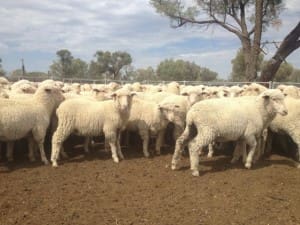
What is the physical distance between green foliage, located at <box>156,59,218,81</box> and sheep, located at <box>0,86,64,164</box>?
2052 inches

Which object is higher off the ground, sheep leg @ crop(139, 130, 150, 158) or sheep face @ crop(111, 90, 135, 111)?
sheep face @ crop(111, 90, 135, 111)

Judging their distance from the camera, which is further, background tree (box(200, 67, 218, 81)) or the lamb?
background tree (box(200, 67, 218, 81))

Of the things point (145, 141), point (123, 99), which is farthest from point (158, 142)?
point (123, 99)

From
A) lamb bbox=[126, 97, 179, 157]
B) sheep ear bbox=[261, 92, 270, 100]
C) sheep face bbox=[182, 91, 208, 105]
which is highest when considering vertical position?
→ sheep ear bbox=[261, 92, 270, 100]

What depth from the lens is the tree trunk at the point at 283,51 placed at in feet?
62.6

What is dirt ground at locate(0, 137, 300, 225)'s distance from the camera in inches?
202

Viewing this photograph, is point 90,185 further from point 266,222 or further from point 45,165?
point 266,222

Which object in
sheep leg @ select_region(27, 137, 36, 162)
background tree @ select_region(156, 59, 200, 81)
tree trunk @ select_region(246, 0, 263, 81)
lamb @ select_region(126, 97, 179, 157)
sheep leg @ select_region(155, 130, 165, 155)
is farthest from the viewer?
background tree @ select_region(156, 59, 200, 81)

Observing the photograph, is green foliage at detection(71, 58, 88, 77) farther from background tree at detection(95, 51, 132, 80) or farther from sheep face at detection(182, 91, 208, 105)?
sheep face at detection(182, 91, 208, 105)

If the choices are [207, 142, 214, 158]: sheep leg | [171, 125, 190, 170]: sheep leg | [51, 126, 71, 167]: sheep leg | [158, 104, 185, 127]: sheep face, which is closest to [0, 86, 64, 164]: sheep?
[51, 126, 71, 167]: sheep leg

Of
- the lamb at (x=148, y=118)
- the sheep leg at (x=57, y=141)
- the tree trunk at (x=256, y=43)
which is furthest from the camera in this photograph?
the tree trunk at (x=256, y=43)

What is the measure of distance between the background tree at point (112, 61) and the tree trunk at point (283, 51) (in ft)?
113

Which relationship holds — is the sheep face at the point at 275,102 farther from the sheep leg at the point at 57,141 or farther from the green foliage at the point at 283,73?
the green foliage at the point at 283,73

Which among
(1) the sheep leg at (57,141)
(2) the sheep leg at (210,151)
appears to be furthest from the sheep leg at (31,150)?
(2) the sheep leg at (210,151)
